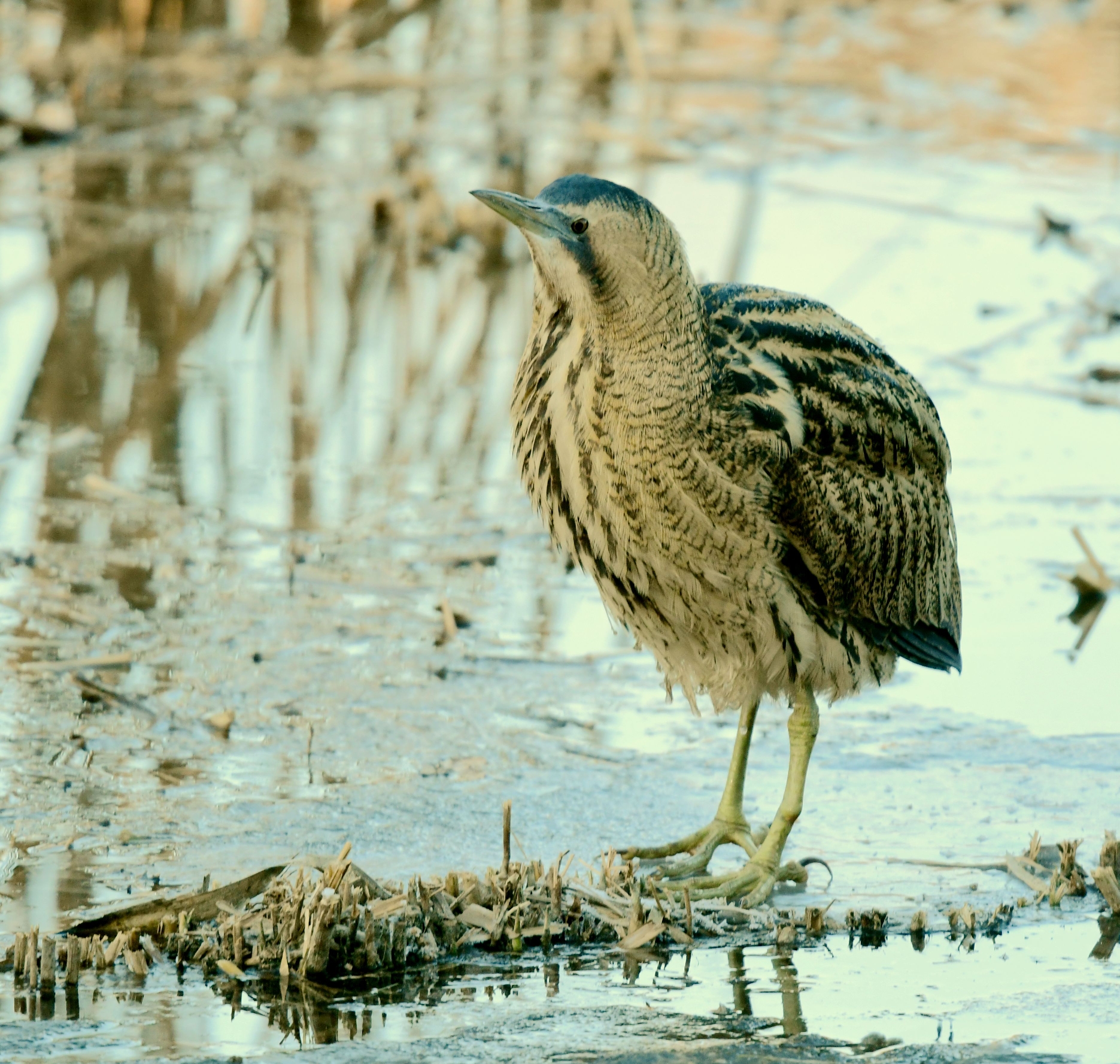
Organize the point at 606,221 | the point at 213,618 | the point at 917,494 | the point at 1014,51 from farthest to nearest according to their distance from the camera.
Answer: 1. the point at 1014,51
2. the point at 213,618
3. the point at 917,494
4. the point at 606,221

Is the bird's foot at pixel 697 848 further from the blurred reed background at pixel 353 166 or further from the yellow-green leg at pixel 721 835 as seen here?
the blurred reed background at pixel 353 166

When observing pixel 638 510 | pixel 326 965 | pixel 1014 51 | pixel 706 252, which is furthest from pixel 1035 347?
pixel 1014 51

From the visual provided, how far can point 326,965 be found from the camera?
300 cm

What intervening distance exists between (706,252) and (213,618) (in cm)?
396

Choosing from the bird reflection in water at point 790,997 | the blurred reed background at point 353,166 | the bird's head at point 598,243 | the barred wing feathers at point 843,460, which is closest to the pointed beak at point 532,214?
the bird's head at point 598,243

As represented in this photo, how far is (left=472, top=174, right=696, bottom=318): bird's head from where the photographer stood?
11.1 feet

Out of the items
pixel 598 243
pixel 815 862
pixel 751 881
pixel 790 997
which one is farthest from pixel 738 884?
pixel 598 243

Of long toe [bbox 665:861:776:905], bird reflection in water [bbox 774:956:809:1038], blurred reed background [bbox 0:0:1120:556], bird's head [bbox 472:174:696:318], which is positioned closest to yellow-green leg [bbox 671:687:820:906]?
long toe [bbox 665:861:776:905]

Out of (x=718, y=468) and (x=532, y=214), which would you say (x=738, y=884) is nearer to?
(x=718, y=468)

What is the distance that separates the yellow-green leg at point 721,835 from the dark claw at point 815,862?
0.11 meters

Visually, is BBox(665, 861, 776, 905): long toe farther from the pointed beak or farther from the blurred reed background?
the blurred reed background

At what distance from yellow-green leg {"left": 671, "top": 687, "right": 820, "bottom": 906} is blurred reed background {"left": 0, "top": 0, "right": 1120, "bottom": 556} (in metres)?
1.98

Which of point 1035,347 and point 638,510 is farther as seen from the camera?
point 1035,347

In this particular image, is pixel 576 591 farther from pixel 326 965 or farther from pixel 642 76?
pixel 642 76
